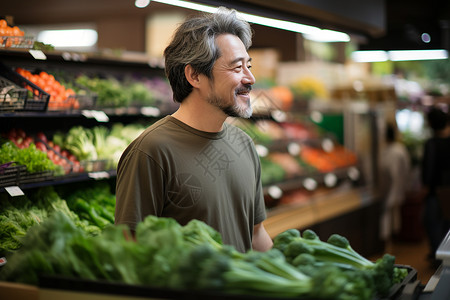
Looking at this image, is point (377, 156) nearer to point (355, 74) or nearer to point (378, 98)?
point (378, 98)

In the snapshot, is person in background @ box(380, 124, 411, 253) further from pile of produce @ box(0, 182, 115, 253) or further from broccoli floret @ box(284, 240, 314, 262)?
broccoli floret @ box(284, 240, 314, 262)

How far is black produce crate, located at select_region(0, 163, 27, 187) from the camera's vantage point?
3.61 m

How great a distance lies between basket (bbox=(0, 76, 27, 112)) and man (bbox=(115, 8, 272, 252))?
5.09 feet

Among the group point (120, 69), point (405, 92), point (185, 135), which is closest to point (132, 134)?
point (120, 69)

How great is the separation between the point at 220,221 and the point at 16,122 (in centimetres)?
259

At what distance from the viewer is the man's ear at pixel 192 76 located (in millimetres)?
2596

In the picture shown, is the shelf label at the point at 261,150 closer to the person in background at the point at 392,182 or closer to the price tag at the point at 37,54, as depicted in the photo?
the person in background at the point at 392,182

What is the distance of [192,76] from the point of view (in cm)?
260

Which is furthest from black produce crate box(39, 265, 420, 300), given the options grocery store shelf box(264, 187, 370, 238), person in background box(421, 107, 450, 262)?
person in background box(421, 107, 450, 262)

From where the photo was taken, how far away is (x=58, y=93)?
14.5 ft

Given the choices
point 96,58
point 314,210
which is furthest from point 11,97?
point 314,210

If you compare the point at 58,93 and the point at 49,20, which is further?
the point at 49,20

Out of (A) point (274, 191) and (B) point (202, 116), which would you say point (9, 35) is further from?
(A) point (274, 191)

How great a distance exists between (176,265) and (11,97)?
2679mm
